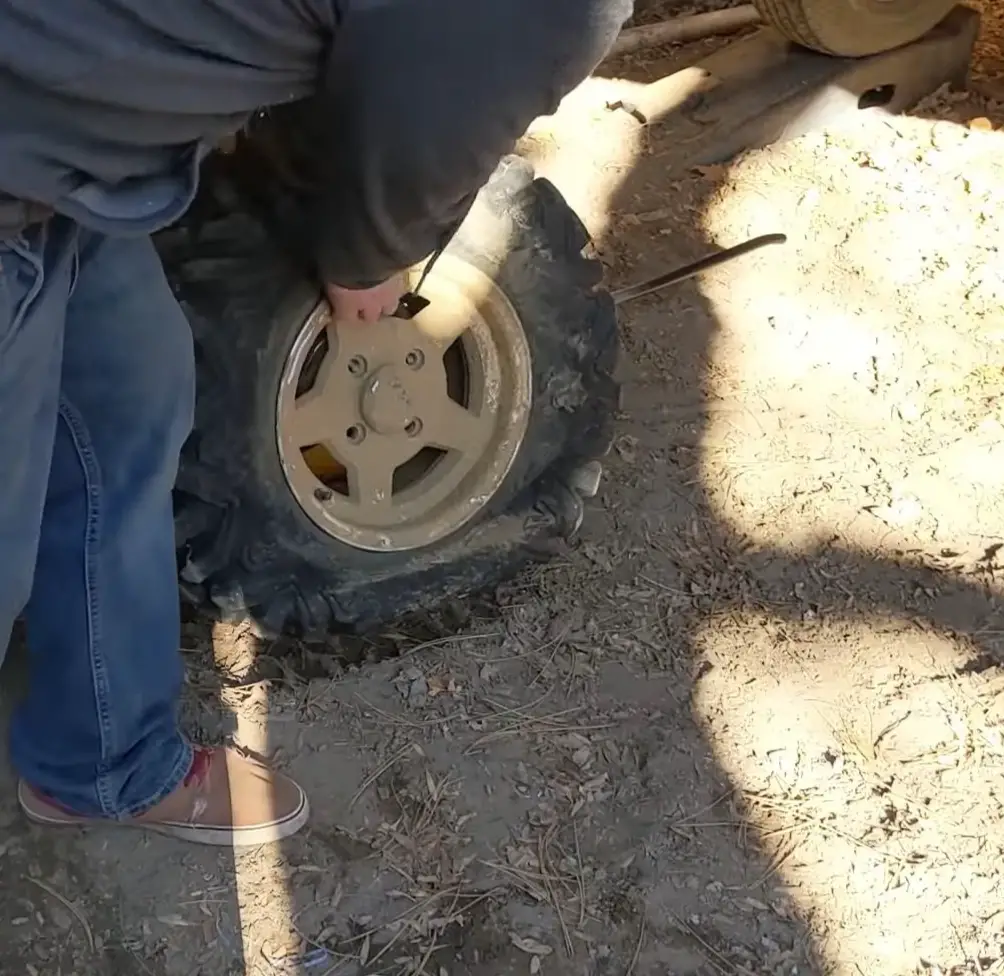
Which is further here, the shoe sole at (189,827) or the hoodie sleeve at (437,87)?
the shoe sole at (189,827)

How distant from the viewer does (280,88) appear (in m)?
1.34

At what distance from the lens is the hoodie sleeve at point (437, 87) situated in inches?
52.8

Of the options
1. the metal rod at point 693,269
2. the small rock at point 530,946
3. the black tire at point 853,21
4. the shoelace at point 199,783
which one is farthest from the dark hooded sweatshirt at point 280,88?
the black tire at point 853,21

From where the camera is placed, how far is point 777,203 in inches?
142

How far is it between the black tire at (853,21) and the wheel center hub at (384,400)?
2.00 m

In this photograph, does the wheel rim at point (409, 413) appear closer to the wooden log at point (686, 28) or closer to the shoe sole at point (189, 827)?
the shoe sole at point (189, 827)

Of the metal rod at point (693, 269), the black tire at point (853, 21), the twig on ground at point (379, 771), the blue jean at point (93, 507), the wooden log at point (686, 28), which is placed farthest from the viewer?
the wooden log at point (686, 28)

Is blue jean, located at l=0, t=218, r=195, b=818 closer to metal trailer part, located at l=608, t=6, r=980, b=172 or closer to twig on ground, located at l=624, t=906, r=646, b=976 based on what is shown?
twig on ground, located at l=624, t=906, r=646, b=976

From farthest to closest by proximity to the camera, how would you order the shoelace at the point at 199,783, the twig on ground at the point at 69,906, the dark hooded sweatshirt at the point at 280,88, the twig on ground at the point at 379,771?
the twig on ground at the point at 379,771 < the shoelace at the point at 199,783 < the twig on ground at the point at 69,906 < the dark hooded sweatshirt at the point at 280,88

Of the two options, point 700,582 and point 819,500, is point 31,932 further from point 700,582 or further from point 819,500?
point 819,500

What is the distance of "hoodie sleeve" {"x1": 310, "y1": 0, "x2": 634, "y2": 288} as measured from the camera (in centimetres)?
134

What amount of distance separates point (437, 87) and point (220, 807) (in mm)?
1261

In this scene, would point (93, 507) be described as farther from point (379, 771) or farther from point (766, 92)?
point (766, 92)

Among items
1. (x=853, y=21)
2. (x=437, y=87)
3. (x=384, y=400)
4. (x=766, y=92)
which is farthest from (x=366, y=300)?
(x=853, y=21)
